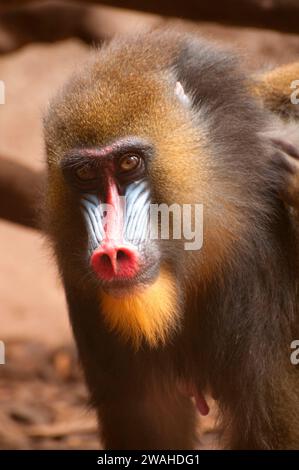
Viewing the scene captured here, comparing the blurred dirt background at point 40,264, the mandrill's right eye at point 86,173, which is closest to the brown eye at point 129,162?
the mandrill's right eye at point 86,173

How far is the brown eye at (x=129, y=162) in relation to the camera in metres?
3.78

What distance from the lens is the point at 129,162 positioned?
12.4 ft

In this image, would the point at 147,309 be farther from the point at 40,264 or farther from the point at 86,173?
the point at 40,264

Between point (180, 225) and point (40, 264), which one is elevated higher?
point (180, 225)

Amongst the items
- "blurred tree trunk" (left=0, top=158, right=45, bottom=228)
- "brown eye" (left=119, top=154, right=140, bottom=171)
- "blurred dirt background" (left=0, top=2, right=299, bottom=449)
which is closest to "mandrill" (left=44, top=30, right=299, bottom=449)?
"brown eye" (left=119, top=154, right=140, bottom=171)

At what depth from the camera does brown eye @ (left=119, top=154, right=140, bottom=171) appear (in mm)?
3781

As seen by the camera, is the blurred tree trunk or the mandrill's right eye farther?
the blurred tree trunk

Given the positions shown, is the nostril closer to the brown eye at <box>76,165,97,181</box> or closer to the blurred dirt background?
the brown eye at <box>76,165,97,181</box>

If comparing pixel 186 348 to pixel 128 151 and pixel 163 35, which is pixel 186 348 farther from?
pixel 163 35

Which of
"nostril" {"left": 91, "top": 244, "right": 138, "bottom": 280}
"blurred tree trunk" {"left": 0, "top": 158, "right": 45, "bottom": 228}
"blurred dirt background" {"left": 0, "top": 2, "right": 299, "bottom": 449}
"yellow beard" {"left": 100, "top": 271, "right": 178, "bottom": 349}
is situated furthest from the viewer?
"blurred dirt background" {"left": 0, "top": 2, "right": 299, "bottom": 449}

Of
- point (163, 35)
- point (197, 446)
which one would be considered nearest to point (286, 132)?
point (163, 35)

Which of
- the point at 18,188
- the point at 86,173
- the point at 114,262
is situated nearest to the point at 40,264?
the point at 18,188

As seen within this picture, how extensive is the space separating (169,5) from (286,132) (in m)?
1.38

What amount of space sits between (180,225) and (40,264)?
16.9ft
